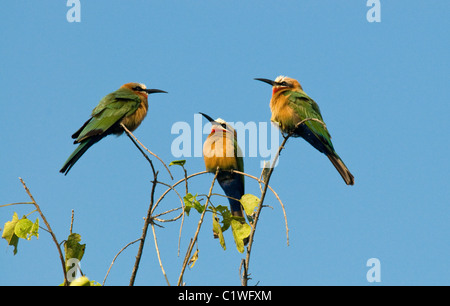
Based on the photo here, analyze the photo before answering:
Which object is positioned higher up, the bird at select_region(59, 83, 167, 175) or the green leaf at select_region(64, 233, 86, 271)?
the bird at select_region(59, 83, 167, 175)

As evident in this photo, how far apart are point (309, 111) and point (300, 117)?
0.17 metres

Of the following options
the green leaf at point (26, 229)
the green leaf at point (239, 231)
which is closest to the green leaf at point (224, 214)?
the green leaf at point (239, 231)

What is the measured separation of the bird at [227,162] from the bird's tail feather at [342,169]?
1.00 metres

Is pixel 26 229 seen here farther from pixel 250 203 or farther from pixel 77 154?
pixel 77 154

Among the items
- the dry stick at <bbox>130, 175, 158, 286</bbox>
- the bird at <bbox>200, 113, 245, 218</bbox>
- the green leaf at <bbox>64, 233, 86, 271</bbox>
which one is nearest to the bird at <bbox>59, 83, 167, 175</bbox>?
the bird at <bbox>200, 113, 245, 218</bbox>

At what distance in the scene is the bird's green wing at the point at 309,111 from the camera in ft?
18.4

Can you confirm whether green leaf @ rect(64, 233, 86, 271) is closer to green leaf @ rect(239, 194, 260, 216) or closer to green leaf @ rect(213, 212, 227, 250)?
green leaf @ rect(213, 212, 227, 250)

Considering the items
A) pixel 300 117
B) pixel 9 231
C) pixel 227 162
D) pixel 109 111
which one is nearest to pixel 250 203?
pixel 9 231

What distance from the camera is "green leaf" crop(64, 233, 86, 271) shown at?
9.55 feet

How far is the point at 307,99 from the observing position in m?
5.99

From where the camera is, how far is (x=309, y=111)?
582cm

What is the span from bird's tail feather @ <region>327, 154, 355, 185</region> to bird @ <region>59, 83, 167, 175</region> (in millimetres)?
2249
